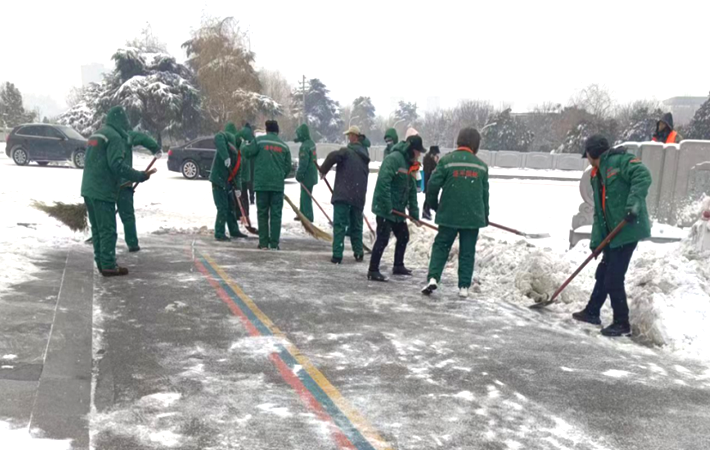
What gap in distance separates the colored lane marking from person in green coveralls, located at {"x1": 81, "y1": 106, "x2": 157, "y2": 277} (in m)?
1.41

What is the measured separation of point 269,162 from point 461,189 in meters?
3.49

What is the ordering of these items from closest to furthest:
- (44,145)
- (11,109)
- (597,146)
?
(597,146)
(44,145)
(11,109)

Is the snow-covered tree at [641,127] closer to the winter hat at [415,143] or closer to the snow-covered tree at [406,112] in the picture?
the winter hat at [415,143]

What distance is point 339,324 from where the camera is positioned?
594 centimetres

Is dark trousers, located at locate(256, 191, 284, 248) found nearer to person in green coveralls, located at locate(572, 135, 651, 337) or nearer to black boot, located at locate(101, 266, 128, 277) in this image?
black boot, located at locate(101, 266, 128, 277)

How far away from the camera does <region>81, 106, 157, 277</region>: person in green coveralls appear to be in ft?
23.5

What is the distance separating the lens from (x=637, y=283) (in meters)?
6.76

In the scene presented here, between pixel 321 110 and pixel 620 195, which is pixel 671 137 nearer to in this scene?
pixel 620 195

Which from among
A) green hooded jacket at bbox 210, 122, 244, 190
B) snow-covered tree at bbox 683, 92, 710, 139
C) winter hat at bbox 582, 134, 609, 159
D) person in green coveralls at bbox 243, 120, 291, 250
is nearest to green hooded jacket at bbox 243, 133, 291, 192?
person in green coveralls at bbox 243, 120, 291, 250

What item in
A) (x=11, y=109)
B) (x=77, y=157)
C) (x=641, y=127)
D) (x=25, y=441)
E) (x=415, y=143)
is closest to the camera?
(x=25, y=441)

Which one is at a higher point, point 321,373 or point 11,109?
point 11,109

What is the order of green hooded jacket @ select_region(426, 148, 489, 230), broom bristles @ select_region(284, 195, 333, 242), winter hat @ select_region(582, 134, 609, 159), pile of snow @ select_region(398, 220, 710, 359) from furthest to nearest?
broom bristles @ select_region(284, 195, 333, 242) → green hooded jacket @ select_region(426, 148, 489, 230) → winter hat @ select_region(582, 134, 609, 159) → pile of snow @ select_region(398, 220, 710, 359)

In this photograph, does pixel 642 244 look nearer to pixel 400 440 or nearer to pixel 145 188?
pixel 400 440

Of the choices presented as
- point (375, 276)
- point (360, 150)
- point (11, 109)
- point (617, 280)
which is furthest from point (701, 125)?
point (11, 109)
